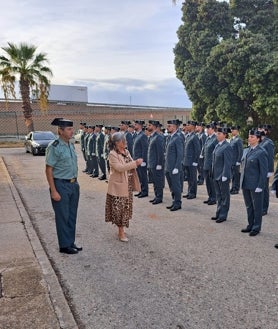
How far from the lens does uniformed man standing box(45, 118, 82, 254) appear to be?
5141mm

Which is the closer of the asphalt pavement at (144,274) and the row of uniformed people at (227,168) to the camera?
the asphalt pavement at (144,274)

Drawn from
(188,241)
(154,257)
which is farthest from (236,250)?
(154,257)

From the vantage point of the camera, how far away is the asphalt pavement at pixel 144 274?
143 inches

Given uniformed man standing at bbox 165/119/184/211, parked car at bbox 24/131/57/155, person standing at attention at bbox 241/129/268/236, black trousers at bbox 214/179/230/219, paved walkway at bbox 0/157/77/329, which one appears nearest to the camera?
paved walkway at bbox 0/157/77/329

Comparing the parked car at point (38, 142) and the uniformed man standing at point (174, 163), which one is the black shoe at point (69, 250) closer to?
the uniformed man standing at point (174, 163)

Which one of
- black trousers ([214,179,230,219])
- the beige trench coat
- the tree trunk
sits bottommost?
black trousers ([214,179,230,219])

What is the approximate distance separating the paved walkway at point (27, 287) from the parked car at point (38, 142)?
15571 mm

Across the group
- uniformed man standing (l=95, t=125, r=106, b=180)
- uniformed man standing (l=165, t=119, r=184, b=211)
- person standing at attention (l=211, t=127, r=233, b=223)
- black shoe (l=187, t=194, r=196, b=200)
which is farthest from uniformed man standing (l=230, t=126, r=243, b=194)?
uniformed man standing (l=95, t=125, r=106, b=180)

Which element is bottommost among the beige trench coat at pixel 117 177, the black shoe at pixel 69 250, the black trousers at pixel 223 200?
the black shoe at pixel 69 250

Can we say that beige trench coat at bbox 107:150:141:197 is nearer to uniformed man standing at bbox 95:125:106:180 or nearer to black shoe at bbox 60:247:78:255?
black shoe at bbox 60:247:78:255

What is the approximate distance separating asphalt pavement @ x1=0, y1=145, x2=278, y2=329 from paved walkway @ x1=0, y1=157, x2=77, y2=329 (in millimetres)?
11

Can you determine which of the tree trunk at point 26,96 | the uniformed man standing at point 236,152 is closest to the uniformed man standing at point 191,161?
the uniformed man standing at point 236,152

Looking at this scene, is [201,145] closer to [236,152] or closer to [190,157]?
[236,152]

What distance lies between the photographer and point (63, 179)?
5230 mm
